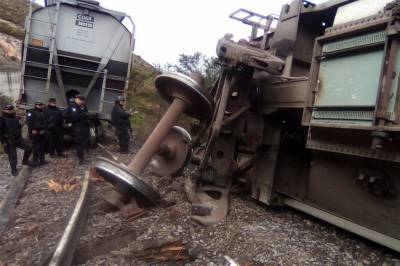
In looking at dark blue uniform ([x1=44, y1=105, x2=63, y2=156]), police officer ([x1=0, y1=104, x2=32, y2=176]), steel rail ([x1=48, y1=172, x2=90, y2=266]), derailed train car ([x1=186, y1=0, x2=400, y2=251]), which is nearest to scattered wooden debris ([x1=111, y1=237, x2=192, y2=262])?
steel rail ([x1=48, y1=172, x2=90, y2=266])

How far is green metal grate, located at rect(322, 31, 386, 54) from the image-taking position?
3584 mm

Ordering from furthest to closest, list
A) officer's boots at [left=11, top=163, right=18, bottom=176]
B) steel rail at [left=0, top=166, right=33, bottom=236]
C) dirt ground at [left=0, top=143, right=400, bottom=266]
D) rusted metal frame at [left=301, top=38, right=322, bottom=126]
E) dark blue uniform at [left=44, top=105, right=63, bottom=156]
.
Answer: dark blue uniform at [left=44, top=105, right=63, bottom=156] < officer's boots at [left=11, top=163, right=18, bottom=176] < steel rail at [left=0, top=166, right=33, bottom=236] < rusted metal frame at [left=301, top=38, right=322, bottom=126] < dirt ground at [left=0, top=143, right=400, bottom=266]

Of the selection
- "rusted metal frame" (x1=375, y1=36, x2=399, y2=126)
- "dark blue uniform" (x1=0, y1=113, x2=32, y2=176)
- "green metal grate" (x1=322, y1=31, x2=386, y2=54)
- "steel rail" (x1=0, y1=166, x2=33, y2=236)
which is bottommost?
"steel rail" (x1=0, y1=166, x2=33, y2=236)

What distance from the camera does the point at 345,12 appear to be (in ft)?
14.1

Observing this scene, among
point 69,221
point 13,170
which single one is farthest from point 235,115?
point 13,170

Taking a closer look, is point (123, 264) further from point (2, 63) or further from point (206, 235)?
point (2, 63)

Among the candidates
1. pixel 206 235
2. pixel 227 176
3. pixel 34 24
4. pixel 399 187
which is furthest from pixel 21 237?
pixel 34 24

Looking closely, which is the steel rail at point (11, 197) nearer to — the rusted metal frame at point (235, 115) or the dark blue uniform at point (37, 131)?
the dark blue uniform at point (37, 131)

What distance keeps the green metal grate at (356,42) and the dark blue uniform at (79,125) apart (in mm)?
5769

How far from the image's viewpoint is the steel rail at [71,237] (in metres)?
3.61

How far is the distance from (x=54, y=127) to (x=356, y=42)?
6982mm

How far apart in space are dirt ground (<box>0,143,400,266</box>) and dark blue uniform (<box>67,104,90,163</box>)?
2.27 metres

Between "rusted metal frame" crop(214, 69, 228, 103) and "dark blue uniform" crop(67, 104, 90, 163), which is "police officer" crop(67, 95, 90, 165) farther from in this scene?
"rusted metal frame" crop(214, 69, 228, 103)

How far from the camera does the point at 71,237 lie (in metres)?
4.08
